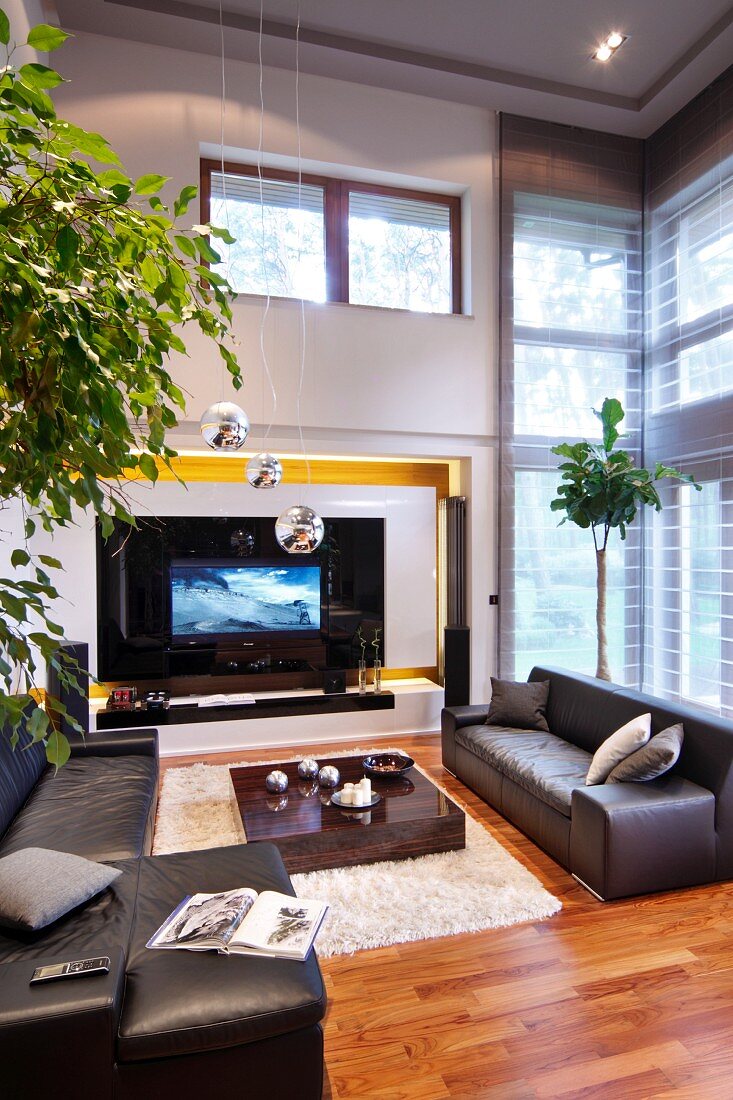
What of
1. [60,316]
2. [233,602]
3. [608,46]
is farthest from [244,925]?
[608,46]

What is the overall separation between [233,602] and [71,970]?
380cm

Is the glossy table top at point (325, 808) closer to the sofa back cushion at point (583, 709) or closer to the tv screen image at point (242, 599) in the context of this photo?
the sofa back cushion at point (583, 709)

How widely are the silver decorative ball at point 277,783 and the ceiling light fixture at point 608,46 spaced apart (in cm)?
537

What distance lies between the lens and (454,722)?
4398mm

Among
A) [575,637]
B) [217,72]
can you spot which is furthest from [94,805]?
[217,72]

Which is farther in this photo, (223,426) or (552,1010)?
(223,426)

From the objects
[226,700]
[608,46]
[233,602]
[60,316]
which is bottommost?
[226,700]

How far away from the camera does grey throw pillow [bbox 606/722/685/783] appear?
3.02 metres

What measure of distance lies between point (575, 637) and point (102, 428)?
5.47m

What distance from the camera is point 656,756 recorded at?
9.93 ft

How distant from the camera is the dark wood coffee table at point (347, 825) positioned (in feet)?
10.0

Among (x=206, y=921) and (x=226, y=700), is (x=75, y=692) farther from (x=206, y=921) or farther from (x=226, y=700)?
(x=206, y=921)

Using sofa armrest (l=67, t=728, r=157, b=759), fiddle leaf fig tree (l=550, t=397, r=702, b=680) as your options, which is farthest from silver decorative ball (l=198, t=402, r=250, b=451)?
fiddle leaf fig tree (l=550, t=397, r=702, b=680)

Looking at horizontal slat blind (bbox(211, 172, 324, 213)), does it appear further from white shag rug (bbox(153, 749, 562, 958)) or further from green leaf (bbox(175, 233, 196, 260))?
green leaf (bbox(175, 233, 196, 260))
